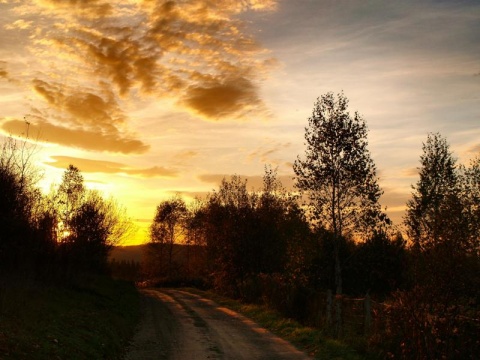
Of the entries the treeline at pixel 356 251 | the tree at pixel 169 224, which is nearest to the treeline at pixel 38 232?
the treeline at pixel 356 251

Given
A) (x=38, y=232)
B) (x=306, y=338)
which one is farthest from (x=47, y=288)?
(x=306, y=338)

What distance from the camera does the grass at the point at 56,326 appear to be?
1170 cm

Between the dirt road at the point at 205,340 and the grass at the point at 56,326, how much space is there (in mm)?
1015

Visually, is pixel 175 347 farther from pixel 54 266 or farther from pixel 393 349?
pixel 54 266

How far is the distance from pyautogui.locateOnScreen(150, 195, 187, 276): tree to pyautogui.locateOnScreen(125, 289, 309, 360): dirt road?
6100cm

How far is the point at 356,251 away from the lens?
26.6 metres

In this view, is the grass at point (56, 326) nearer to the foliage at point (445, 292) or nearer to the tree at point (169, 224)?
the foliage at point (445, 292)

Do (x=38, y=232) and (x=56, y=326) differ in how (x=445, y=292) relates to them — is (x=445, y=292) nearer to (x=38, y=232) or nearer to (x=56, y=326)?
(x=56, y=326)

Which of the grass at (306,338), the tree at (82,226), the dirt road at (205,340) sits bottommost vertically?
the dirt road at (205,340)

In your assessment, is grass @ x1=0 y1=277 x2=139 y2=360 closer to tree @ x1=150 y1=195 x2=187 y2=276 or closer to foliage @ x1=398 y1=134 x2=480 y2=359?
foliage @ x1=398 y1=134 x2=480 y2=359

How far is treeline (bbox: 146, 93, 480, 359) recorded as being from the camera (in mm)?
12594

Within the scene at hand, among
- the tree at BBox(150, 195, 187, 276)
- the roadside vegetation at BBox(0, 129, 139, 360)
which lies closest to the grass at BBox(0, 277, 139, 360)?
the roadside vegetation at BBox(0, 129, 139, 360)

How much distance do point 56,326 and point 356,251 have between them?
17791 mm

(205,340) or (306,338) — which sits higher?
(306,338)
